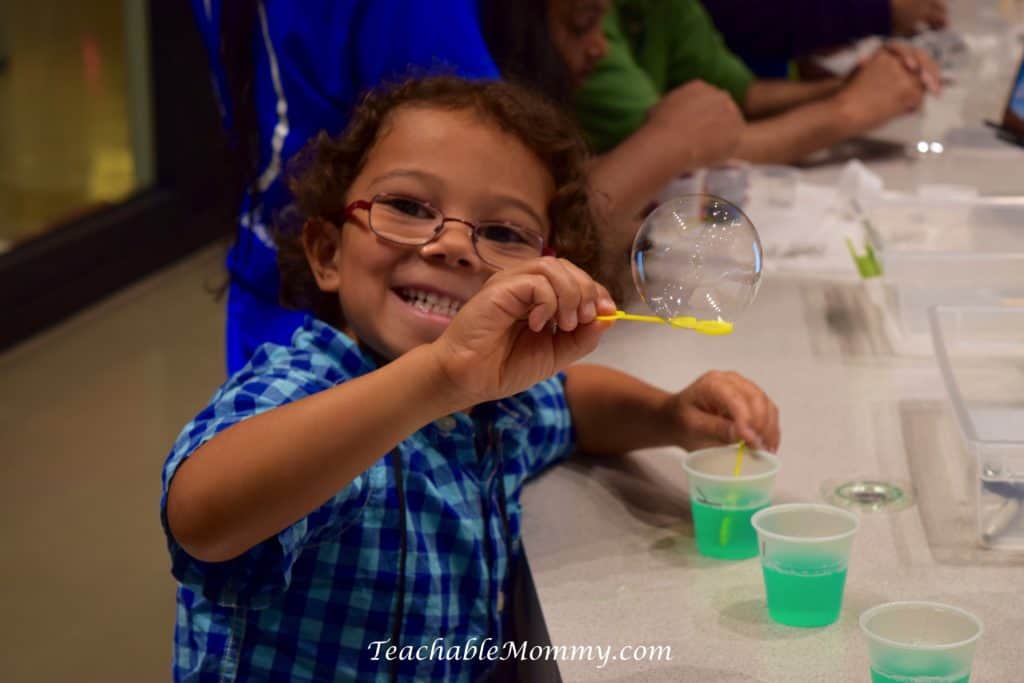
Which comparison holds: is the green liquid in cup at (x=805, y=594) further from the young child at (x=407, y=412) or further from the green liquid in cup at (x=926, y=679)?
the young child at (x=407, y=412)

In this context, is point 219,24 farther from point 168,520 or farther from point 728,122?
point 728,122

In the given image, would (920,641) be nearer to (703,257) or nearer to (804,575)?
(804,575)

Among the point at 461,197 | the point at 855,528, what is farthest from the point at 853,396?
the point at 461,197

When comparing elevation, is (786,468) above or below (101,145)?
above

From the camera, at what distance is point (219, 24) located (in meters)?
1.50

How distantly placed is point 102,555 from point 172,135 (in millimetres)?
2286

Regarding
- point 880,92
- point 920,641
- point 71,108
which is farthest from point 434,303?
point 71,108

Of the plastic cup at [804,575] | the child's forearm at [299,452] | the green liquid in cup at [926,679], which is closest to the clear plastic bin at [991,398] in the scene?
the plastic cup at [804,575]

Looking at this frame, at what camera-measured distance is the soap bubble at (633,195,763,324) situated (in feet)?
3.72

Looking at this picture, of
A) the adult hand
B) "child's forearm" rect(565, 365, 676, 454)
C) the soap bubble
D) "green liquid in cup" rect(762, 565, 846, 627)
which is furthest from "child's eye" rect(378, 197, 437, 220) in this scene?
the adult hand

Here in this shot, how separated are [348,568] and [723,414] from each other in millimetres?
415

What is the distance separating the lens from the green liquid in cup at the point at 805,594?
3.50 feet

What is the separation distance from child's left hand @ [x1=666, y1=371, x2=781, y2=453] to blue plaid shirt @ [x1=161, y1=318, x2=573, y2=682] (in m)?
0.21

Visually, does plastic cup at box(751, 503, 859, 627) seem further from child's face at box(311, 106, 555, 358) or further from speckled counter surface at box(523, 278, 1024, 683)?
child's face at box(311, 106, 555, 358)
